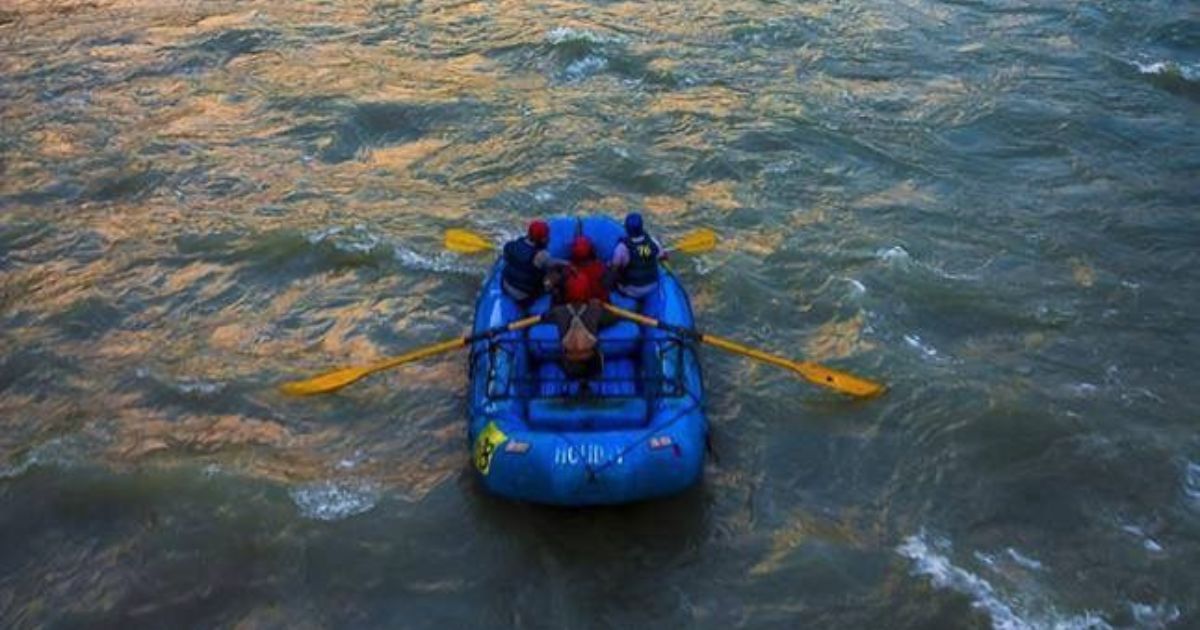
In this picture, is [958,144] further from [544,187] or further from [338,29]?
[338,29]

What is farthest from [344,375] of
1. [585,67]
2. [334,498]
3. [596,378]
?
[585,67]

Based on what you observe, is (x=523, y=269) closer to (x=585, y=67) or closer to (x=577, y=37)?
(x=585, y=67)

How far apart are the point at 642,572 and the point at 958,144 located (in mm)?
7748

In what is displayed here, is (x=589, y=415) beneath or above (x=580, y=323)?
beneath

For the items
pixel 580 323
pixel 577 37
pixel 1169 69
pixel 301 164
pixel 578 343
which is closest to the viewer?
pixel 578 343

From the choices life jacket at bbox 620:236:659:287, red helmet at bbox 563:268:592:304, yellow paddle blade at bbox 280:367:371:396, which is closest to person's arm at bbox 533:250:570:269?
red helmet at bbox 563:268:592:304

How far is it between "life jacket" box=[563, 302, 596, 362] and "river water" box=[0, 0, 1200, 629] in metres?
1.10

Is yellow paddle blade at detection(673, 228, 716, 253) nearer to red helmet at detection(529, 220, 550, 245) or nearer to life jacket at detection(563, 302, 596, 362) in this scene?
red helmet at detection(529, 220, 550, 245)

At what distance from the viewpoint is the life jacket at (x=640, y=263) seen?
29.2 feet

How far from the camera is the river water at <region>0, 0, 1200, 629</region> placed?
752cm

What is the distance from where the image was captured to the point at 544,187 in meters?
12.3

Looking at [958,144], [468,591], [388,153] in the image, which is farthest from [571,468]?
[958,144]

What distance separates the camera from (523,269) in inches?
346

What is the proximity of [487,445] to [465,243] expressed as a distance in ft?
11.4
